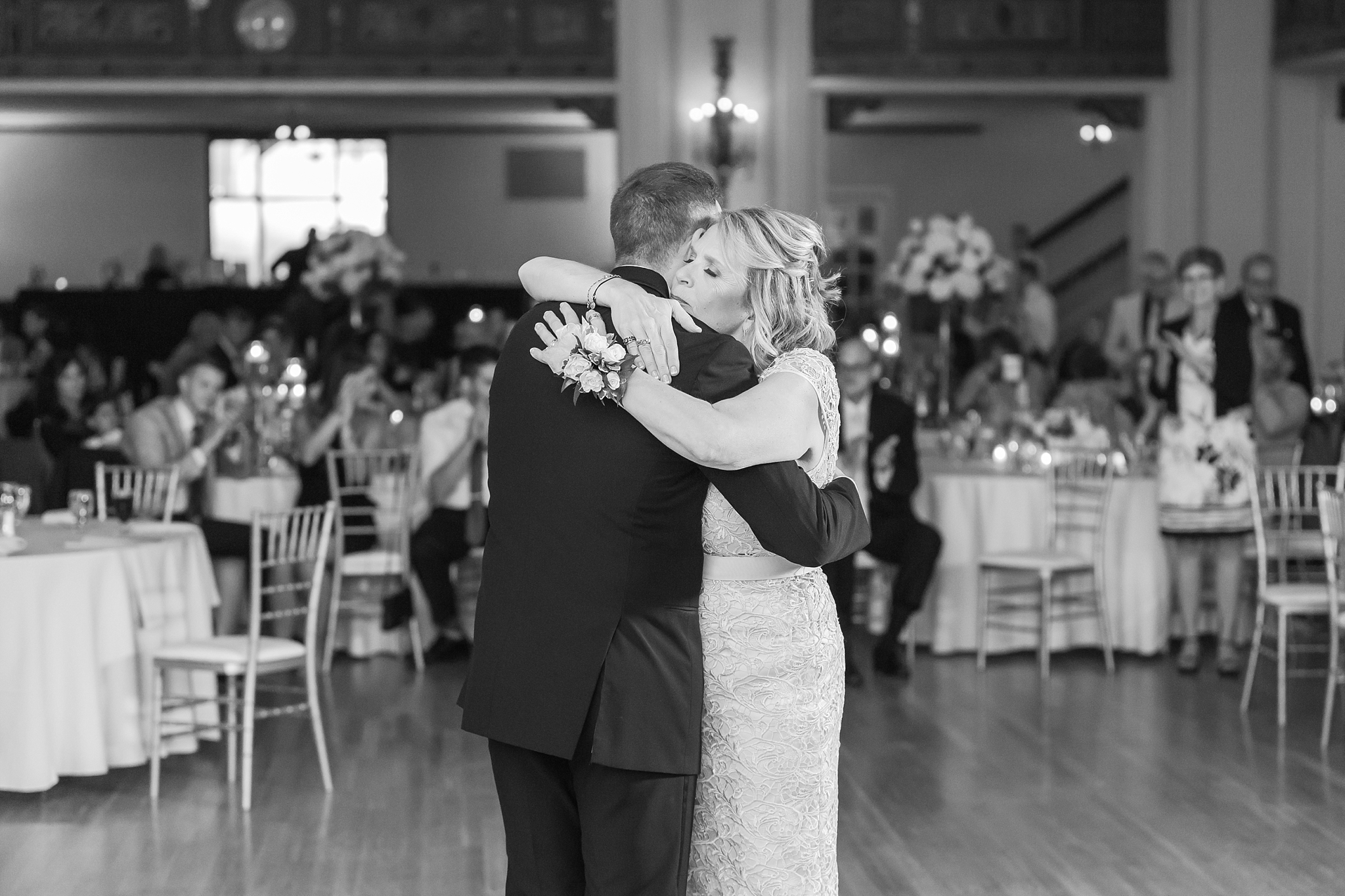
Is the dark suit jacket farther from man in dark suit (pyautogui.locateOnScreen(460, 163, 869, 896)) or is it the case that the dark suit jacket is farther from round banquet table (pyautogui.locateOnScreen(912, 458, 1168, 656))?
man in dark suit (pyautogui.locateOnScreen(460, 163, 869, 896))

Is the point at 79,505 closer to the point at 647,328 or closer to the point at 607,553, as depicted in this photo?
the point at 607,553

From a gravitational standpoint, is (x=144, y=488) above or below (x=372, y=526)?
above

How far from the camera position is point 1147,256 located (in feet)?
34.6

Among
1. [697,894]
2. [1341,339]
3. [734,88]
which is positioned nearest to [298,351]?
[734,88]

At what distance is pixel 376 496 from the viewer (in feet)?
25.7

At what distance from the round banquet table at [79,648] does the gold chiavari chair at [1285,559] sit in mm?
4067

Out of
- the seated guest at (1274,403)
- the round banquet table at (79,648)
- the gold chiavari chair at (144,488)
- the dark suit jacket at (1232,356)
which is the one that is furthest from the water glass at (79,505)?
the seated guest at (1274,403)

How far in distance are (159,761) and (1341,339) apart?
9122 mm

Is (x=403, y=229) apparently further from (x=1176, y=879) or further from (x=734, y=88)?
(x=1176, y=879)

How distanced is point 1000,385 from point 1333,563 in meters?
3.12

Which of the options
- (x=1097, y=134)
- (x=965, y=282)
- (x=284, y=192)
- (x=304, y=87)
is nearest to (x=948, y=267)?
(x=965, y=282)

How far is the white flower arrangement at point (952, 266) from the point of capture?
920cm

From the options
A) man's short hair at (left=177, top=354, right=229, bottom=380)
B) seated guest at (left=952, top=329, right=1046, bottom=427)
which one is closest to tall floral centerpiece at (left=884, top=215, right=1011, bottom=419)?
seated guest at (left=952, top=329, right=1046, bottom=427)

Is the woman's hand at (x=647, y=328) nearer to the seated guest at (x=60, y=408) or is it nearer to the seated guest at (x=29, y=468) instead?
the seated guest at (x=29, y=468)
